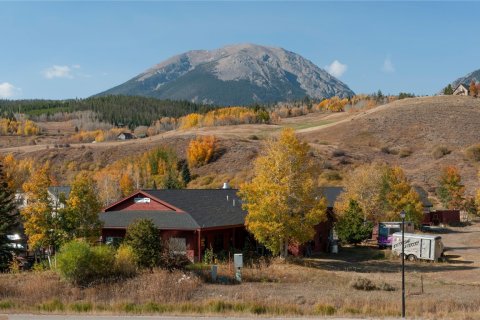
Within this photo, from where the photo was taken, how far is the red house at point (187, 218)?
119 feet

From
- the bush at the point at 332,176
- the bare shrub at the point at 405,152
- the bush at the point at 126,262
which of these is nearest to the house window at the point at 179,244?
the bush at the point at 126,262

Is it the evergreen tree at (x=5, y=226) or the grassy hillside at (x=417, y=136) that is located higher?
the grassy hillside at (x=417, y=136)

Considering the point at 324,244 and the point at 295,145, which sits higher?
the point at 295,145

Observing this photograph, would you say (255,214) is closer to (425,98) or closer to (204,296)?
(204,296)

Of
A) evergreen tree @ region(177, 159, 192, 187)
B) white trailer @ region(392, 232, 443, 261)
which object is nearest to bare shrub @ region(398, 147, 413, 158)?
evergreen tree @ region(177, 159, 192, 187)

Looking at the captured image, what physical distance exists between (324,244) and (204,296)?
22.9 meters

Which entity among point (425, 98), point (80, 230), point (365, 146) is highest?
point (425, 98)

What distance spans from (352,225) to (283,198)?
1390 cm

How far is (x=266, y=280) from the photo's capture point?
102ft

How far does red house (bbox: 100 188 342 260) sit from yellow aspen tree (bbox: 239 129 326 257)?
309 cm

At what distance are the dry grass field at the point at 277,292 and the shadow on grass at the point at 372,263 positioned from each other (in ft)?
0.26

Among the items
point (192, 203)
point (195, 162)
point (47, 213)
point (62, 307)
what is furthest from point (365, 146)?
point (62, 307)

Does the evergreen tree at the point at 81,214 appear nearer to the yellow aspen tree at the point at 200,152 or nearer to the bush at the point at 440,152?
the yellow aspen tree at the point at 200,152

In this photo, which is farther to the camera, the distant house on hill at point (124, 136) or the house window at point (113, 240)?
the distant house on hill at point (124, 136)
